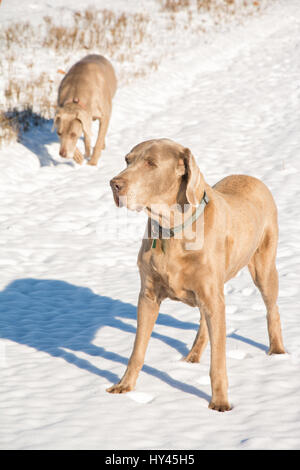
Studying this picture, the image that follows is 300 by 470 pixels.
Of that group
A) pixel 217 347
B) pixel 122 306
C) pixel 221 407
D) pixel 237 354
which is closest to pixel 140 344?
pixel 217 347

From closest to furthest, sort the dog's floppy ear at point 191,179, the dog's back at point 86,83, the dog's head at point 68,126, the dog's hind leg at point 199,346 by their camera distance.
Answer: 1. the dog's floppy ear at point 191,179
2. the dog's hind leg at point 199,346
3. the dog's head at point 68,126
4. the dog's back at point 86,83

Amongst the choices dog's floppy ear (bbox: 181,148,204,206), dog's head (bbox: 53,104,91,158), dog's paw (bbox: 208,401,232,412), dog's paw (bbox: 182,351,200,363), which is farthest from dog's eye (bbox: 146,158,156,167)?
dog's head (bbox: 53,104,91,158)

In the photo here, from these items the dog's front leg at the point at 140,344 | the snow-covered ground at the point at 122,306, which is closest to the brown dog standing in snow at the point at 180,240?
the dog's front leg at the point at 140,344

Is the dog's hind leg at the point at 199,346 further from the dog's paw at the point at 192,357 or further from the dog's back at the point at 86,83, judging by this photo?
the dog's back at the point at 86,83

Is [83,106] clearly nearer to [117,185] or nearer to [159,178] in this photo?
[159,178]

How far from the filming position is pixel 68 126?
871 centimetres

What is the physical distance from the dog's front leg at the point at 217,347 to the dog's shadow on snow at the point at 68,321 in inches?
8.9

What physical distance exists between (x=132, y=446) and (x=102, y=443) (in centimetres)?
15

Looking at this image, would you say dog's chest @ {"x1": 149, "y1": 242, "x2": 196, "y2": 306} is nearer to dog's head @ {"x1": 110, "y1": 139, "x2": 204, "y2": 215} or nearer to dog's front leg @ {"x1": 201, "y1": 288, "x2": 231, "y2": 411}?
dog's front leg @ {"x1": 201, "y1": 288, "x2": 231, "y2": 411}

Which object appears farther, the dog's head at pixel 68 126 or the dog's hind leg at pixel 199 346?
the dog's head at pixel 68 126

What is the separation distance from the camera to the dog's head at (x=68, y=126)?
8.69 metres

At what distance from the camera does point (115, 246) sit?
676cm

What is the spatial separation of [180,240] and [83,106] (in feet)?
20.4

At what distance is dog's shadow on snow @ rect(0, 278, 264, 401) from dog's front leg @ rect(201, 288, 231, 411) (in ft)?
0.75
